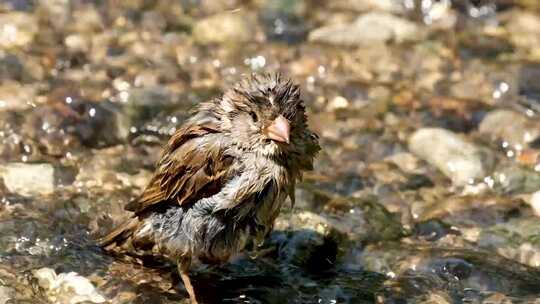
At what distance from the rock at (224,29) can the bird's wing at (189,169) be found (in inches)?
105

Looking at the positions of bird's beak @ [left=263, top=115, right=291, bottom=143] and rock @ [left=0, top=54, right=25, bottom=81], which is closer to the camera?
bird's beak @ [left=263, top=115, right=291, bottom=143]

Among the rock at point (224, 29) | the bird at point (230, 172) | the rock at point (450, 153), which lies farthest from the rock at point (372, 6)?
the bird at point (230, 172)

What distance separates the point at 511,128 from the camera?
6727 mm

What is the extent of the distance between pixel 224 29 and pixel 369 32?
1091 mm

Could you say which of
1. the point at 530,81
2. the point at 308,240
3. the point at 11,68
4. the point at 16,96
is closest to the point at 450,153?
the point at 530,81

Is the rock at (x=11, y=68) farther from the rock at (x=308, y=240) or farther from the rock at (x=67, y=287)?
the rock at (x=308, y=240)

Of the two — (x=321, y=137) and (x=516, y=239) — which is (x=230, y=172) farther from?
(x=321, y=137)

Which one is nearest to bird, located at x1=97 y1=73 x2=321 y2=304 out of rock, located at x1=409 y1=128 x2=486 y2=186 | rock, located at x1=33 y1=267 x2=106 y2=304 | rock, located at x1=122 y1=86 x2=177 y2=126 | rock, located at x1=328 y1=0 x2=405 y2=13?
rock, located at x1=33 y1=267 x2=106 y2=304

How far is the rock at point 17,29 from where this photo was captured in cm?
719

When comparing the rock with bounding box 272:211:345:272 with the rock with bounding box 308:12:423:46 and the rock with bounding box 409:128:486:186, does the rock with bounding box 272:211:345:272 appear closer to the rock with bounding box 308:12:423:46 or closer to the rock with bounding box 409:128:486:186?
the rock with bounding box 409:128:486:186

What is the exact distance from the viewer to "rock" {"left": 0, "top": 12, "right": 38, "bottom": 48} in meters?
7.19

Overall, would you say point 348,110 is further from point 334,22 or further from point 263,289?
point 263,289

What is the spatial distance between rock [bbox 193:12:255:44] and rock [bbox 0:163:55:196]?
2.10 metres

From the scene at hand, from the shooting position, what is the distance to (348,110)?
6.94 metres
